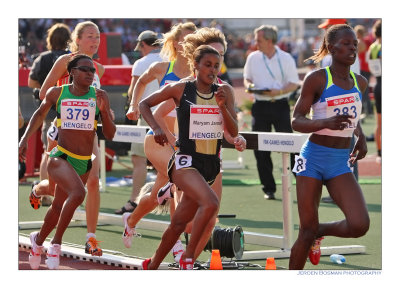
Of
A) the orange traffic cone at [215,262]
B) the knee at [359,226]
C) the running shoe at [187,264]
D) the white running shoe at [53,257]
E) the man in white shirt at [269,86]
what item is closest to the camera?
the knee at [359,226]

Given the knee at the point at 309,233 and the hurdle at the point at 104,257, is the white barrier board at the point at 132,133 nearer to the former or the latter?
the hurdle at the point at 104,257

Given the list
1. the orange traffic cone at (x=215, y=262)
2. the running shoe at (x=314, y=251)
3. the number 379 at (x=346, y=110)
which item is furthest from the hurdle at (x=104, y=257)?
the number 379 at (x=346, y=110)

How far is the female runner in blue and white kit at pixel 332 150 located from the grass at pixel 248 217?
1.26m

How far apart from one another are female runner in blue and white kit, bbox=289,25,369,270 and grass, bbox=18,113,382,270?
1.26 meters

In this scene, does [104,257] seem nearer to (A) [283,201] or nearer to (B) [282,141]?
(A) [283,201]

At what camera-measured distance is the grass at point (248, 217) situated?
884 cm

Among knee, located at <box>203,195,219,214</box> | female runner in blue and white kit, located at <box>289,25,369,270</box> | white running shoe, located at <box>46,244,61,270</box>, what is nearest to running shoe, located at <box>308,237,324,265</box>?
female runner in blue and white kit, located at <box>289,25,369,270</box>

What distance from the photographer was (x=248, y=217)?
11.2 metres

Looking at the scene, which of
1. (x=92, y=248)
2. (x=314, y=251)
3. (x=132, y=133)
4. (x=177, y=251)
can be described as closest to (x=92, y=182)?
(x=92, y=248)

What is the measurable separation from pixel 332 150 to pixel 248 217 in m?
4.21

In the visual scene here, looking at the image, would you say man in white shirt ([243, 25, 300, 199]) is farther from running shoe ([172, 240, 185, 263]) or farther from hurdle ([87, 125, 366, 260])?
running shoe ([172, 240, 185, 263])

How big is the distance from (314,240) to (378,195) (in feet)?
18.4

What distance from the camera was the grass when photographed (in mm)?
8836
